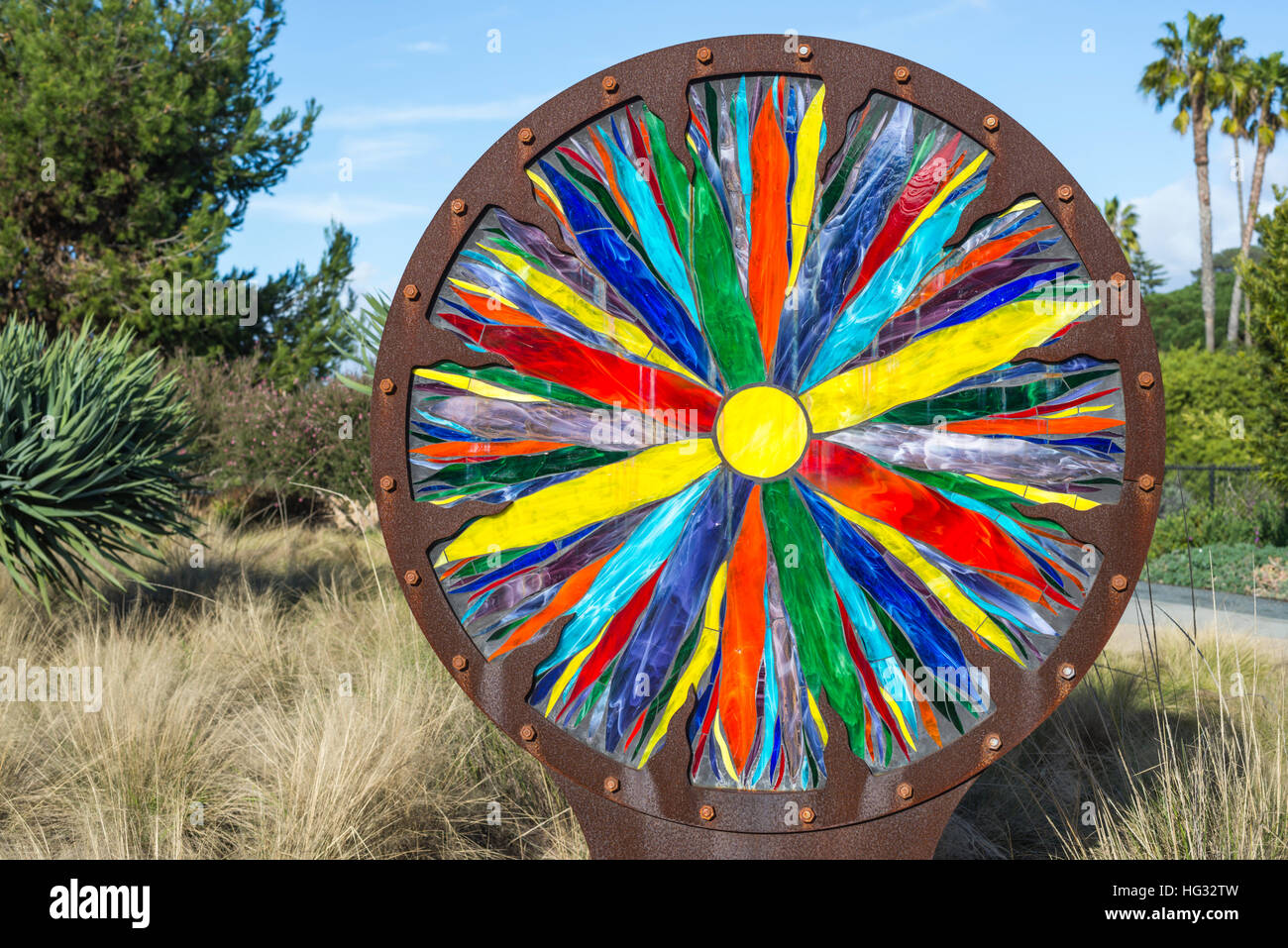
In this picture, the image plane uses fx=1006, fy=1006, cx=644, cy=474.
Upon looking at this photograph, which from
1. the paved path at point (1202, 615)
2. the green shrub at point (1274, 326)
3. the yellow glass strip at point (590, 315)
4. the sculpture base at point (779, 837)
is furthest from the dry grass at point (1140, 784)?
the green shrub at point (1274, 326)

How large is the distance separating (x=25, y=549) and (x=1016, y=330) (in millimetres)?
5145

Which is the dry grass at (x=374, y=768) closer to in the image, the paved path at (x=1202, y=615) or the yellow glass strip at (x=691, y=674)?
the yellow glass strip at (x=691, y=674)

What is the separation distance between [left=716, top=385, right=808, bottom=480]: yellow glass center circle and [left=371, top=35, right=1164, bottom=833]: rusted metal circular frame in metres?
0.59

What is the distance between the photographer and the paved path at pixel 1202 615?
730 cm

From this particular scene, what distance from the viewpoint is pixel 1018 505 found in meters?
2.50

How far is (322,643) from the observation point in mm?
5465

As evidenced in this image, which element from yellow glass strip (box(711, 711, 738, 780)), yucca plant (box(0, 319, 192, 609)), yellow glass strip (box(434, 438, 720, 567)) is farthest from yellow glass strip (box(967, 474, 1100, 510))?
yucca plant (box(0, 319, 192, 609))

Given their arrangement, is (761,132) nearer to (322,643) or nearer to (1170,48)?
(322,643)

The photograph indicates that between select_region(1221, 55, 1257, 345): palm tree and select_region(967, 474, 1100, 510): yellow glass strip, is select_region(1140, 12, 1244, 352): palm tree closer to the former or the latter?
select_region(1221, 55, 1257, 345): palm tree

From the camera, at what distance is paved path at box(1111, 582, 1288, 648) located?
730cm

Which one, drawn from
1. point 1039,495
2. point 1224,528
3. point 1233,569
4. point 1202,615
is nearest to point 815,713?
point 1039,495

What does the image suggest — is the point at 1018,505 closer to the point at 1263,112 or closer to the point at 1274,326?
the point at 1274,326

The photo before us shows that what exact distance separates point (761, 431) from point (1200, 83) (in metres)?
31.7
